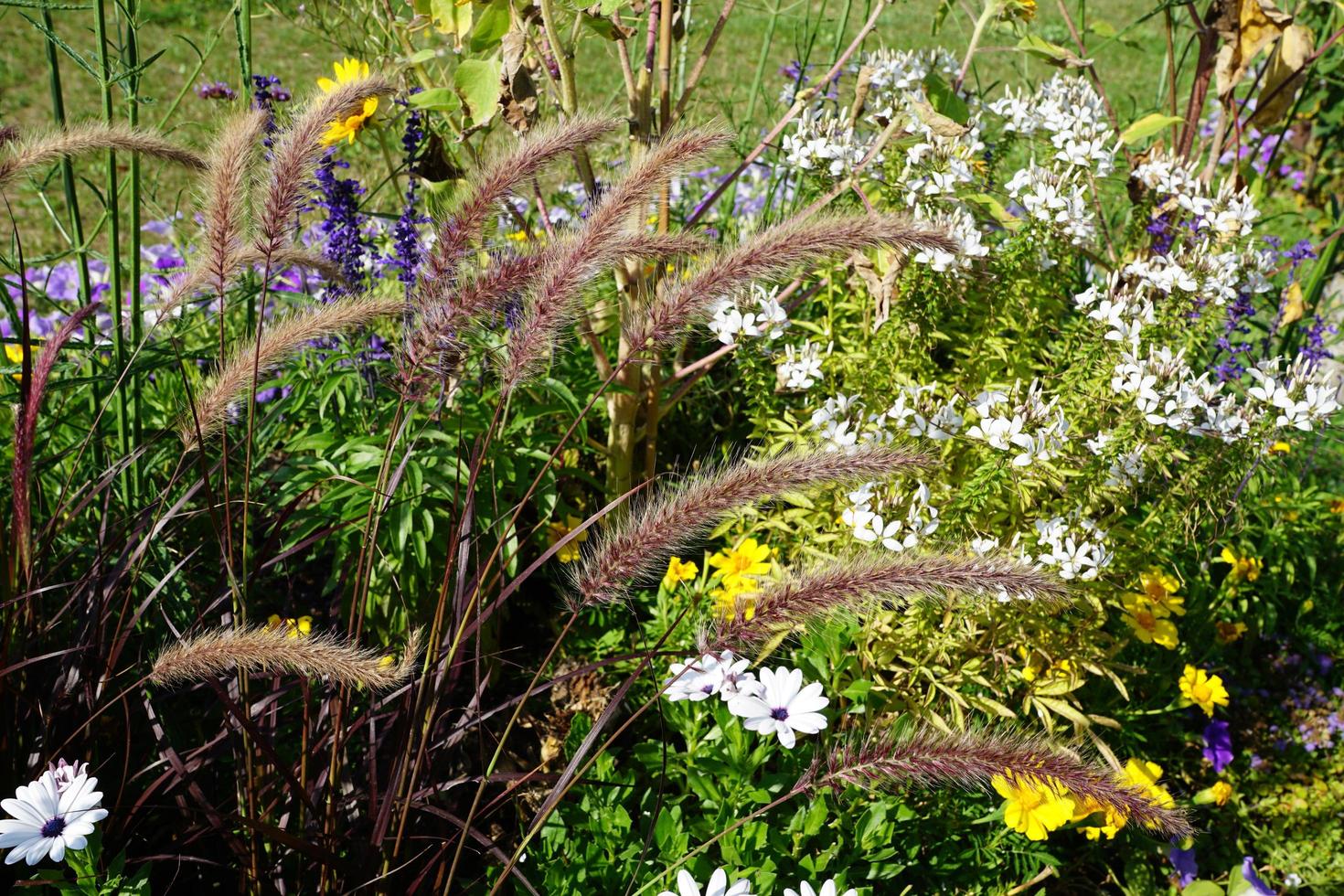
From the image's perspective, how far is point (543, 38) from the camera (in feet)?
8.93

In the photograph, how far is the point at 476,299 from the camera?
1.52 m

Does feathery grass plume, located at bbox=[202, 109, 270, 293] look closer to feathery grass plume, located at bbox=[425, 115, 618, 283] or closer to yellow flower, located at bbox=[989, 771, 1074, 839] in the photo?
feathery grass plume, located at bbox=[425, 115, 618, 283]

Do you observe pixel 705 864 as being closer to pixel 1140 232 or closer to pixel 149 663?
pixel 149 663

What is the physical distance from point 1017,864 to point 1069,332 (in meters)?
1.15

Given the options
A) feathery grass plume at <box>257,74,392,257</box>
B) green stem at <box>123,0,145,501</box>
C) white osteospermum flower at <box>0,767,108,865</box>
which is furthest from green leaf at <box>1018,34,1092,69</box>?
white osteospermum flower at <box>0,767,108,865</box>

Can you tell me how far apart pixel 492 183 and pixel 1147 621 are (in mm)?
1785

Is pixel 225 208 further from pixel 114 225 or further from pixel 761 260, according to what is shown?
pixel 761 260

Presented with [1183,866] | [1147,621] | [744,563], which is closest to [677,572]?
[744,563]

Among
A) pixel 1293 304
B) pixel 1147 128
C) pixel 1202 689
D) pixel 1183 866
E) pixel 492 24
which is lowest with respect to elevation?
pixel 1183 866

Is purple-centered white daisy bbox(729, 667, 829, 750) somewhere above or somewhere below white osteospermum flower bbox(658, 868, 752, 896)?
above

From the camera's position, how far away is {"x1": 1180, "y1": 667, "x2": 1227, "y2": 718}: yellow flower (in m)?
2.44

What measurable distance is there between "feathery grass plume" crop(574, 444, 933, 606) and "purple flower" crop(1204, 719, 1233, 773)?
165 centimetres

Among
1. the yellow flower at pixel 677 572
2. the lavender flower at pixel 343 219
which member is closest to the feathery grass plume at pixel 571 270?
the yellow flower at pixel 677 572

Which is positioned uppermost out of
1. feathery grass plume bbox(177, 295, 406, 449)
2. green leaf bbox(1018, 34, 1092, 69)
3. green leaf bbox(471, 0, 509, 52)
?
green leaf bbox(471, 0, 509, 52)
